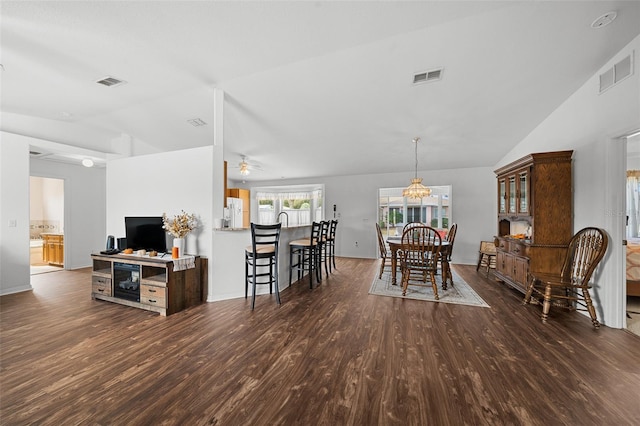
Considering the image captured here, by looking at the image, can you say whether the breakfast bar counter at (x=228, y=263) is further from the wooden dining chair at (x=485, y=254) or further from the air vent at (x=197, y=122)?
the wooden dining chair at (x=485, y=254)

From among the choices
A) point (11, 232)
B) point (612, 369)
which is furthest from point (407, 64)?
→ point (11, 232)

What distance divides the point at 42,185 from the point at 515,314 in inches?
435

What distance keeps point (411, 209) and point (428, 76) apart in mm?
4296

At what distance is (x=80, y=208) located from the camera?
5484mm

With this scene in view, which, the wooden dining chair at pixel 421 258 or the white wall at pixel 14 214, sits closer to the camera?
the wooden dining chair at pixel 421 258

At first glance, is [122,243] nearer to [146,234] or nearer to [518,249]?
[146,234]

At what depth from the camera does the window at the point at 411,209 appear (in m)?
6.44

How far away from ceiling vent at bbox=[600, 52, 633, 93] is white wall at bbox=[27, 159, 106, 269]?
9116 mm

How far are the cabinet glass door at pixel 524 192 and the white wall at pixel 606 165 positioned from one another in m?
0.48

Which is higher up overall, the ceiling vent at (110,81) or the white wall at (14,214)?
the ceiling vent at (110,81)

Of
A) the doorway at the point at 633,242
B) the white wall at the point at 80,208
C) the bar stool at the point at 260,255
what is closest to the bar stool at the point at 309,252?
the bar stool at the point at 260,255

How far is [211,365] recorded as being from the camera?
6.30 feet

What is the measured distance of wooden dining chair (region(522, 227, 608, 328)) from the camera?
258 centimetres

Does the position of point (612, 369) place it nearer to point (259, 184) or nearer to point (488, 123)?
point (488, 123)
